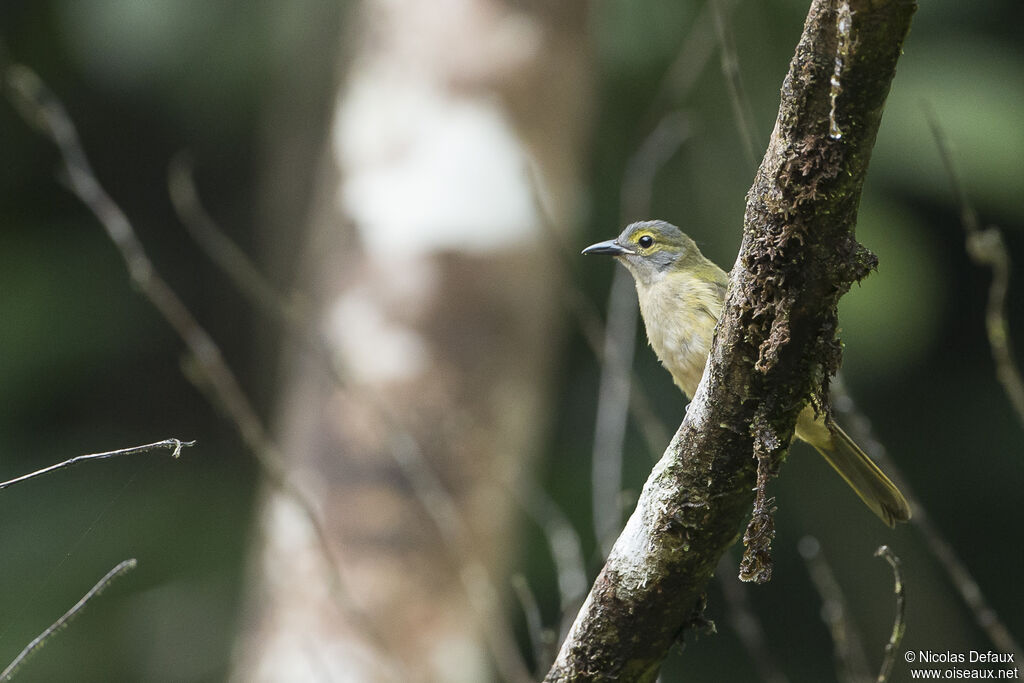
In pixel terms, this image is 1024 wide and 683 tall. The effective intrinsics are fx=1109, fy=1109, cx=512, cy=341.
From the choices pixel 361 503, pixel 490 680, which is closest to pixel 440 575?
pixel 361 503

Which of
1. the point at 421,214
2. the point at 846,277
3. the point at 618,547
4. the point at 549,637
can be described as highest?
the point at 421,214

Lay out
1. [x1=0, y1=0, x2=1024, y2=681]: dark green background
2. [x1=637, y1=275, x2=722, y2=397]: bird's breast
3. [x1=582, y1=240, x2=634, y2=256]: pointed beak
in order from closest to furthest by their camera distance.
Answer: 1. [x1=637, y1=275, x2=722, y2=397]: bird's breast
2. [x1=582, y1=240, x2=634, y2=256]: pointed beak
3. [x1=0, y1=0, x2=1024, y2=681]: dark green background

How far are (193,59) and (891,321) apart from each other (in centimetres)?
485

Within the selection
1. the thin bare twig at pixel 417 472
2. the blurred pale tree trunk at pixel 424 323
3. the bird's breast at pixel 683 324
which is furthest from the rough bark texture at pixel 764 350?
the blurred pale tree trunk at pixel 424 323

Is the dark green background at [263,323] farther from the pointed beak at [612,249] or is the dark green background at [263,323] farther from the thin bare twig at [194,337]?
the thin bare twig at [194,337]

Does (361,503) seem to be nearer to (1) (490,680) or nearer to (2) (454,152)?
(1) (490,680)

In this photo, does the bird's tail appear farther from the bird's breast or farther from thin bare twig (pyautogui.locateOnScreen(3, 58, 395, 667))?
thin bare twig (pyautogui.locateOnScreen(3, 58, 395, 667))

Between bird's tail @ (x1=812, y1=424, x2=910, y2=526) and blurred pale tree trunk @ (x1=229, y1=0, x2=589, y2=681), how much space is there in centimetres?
133

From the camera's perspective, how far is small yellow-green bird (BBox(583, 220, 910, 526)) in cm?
291

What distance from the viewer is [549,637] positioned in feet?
7.18

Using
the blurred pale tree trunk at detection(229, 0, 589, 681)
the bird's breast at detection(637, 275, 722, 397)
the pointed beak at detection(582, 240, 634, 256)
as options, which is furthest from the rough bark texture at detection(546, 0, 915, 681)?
the blurred pale tree trunk at detection(229, 0, 589, 681)

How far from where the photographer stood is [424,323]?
4.52 metres

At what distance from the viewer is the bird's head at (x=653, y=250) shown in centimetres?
347

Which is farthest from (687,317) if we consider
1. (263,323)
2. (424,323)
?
(263,323)
